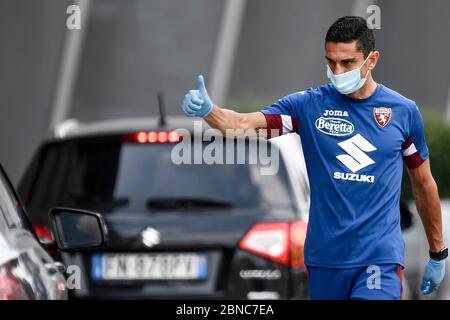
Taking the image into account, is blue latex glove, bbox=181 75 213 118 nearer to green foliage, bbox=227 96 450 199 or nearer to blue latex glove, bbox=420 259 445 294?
blue latex glove, bbox=420 259 445 294

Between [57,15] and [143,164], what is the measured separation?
12651 mm

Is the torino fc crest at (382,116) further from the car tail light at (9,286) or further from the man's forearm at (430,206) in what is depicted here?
the car tail light at (9,286)

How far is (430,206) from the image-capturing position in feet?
20.5

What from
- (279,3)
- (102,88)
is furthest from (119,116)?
(279,3)

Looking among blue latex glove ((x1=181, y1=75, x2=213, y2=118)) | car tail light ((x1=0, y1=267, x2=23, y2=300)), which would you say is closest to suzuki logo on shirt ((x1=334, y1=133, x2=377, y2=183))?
blue latex glove ((x1=181, y1=75, x2=213, y2=118))

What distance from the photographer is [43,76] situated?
20188mm

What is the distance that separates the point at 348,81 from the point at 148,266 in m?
2.06

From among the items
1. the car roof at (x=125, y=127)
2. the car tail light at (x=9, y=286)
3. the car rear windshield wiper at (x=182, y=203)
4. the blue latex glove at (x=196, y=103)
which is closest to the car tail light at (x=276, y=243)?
the car rear windshield wiper at (x=182, y=203)

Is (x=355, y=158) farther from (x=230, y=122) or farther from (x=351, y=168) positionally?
(x=230, y=122)

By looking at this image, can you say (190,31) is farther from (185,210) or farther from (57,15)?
(185,210)

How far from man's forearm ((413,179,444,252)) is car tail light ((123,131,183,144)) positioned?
197 cm

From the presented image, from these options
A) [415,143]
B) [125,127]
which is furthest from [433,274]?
[125,127]
